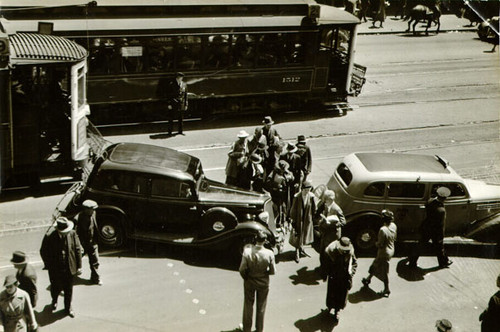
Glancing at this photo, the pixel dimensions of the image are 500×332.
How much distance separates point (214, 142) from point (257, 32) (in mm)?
3918

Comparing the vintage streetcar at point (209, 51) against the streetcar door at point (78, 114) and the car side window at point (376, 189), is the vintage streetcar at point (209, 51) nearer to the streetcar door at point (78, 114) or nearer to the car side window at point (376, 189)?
the streetcar door at point (78, 114)

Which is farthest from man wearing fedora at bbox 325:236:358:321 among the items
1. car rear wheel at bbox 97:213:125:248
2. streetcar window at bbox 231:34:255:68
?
streetcar window at bbox 231:34:255:68

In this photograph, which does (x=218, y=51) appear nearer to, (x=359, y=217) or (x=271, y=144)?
(x=271, y=144)

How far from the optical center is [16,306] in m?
7.89

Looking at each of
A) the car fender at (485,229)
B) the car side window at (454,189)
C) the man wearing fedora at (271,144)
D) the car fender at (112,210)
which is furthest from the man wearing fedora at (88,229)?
the car fender at (485,229)

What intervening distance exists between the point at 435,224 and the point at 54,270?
21.7ft

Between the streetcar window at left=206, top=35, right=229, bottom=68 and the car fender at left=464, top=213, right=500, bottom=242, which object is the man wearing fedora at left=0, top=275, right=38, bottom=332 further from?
the streetcar window at left=206, top=35, right=229, bottom=68

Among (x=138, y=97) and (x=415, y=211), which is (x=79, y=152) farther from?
(x=415, y=211)

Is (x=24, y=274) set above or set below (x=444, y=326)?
below

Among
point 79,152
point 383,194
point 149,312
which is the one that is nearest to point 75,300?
point 149,312

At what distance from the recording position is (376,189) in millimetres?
12070

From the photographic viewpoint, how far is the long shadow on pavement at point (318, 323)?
9750mm

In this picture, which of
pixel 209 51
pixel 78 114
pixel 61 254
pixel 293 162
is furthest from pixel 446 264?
pixel 209 51

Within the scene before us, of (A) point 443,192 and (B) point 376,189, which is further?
(B) point 376,189
